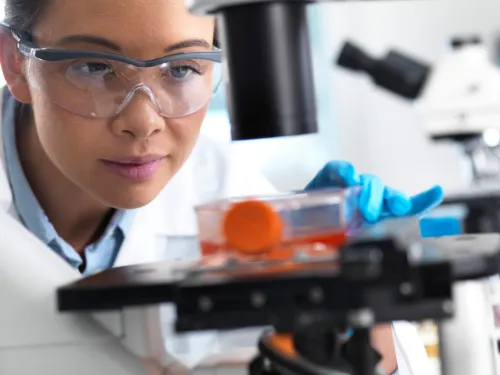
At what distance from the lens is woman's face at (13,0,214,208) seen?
4.00 feet

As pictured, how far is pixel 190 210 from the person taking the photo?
1.58 meters

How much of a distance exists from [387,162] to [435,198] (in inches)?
78.5

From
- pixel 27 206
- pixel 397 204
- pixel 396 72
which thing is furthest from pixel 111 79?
pixel 396 72

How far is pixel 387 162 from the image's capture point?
3283mm

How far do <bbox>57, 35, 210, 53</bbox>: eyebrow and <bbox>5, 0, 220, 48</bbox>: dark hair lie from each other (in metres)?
0.05

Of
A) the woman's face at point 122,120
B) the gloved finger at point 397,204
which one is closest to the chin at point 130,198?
the woman's face at point 122,120

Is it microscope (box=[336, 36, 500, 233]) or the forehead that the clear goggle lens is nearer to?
the forehead

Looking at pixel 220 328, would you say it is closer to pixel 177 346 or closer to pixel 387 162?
pixel 177 346

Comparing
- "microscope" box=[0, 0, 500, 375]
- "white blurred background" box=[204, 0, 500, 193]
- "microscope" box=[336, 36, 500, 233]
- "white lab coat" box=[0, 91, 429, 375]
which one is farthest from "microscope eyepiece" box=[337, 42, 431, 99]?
"white blurred background" box=[204, 0, 500, 193]

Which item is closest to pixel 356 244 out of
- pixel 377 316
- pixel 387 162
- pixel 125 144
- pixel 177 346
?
pixel 377 316

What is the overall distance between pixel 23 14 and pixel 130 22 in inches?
9.1

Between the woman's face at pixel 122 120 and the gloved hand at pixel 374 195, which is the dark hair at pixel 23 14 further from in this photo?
the gloved hand at pixel 374 195

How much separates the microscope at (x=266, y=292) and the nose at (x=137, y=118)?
29 cm

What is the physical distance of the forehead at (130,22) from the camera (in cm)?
121
